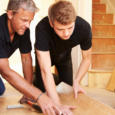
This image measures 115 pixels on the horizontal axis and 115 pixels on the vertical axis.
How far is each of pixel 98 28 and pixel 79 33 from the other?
2.30 m

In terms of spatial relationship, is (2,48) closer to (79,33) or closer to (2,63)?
(2,63)

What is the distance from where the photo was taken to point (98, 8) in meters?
4.41

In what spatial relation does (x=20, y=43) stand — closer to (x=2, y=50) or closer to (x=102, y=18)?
(x=2, y=50)

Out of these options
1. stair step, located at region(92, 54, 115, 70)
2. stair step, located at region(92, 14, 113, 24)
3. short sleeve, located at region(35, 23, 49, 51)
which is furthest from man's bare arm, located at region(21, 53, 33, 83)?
stair step, located at region(92, 14, 113, 24)

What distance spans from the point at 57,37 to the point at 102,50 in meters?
2.14

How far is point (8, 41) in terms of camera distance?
1.69m

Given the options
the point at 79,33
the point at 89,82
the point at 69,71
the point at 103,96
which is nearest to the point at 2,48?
the point at 79,33

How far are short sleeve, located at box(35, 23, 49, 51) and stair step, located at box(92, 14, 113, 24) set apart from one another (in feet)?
8.28

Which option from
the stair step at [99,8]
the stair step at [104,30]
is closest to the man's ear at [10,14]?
the stair step at [104,30]

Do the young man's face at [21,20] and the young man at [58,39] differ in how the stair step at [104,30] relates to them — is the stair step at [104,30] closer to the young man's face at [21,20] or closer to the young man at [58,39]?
the young man at [58,39]

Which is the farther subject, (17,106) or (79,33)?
(79,33)

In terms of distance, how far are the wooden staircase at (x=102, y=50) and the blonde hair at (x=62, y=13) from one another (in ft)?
6.79

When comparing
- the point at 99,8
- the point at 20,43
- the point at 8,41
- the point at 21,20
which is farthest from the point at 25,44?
the point at 99,8

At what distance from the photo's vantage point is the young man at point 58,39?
1.48 metres
